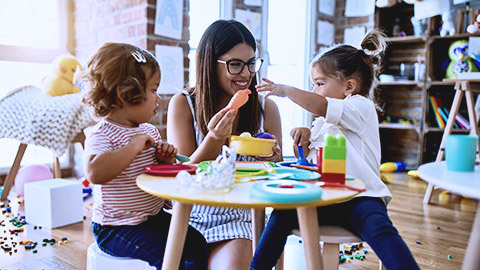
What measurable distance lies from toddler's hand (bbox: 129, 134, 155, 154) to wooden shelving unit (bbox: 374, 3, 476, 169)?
305 cm

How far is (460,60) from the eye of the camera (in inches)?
140

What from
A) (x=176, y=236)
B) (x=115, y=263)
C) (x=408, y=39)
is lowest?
(x=115, y=263)

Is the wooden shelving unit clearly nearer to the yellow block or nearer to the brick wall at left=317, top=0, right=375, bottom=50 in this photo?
the brick wall at left=317, top=0, right=375, bottom=50

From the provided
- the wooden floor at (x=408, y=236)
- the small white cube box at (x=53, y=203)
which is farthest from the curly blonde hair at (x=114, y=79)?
the small white cube box at (x=53, y=203)

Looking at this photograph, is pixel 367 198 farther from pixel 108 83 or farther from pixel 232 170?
pixel 108 83

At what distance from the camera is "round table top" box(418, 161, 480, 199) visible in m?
0.69

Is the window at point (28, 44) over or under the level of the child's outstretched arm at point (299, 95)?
over

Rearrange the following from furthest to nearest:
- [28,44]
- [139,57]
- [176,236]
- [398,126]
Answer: [398,126], [28,44], [139,57], [176,236]

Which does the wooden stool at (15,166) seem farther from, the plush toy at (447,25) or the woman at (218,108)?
the plush toy at (447,25)

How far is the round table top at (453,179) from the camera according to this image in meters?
0.69

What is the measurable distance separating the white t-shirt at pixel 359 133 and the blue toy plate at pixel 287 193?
17.6 inches

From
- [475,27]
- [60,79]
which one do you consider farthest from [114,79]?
[475,27]

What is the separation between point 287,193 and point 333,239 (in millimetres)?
328

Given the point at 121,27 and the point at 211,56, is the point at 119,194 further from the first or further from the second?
the point at 121,27
